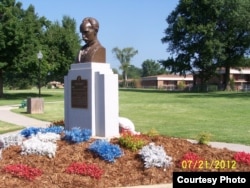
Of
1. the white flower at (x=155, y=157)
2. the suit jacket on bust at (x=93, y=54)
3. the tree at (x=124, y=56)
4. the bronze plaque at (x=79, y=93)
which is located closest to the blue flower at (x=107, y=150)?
the white flower at (x=155, y=157)

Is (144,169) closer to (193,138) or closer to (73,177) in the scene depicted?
(73,177)

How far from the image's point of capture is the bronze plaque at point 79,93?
403 inches

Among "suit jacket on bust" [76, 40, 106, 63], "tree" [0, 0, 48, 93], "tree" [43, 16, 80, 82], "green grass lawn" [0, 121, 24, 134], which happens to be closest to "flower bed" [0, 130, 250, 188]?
"suit jacket on bust" [76, 40, 106, 63]

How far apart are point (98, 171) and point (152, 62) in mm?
170309

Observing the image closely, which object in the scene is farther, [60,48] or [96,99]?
[60,48]

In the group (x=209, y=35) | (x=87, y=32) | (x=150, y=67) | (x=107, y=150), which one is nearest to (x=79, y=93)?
(x=87, y=32)

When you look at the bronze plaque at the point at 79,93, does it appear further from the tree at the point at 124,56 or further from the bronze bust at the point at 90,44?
the tree at the point at 124,56

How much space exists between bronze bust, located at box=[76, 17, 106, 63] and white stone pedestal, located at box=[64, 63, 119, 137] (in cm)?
22

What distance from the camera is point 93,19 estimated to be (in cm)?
1084

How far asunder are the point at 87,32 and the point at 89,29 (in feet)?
0.31

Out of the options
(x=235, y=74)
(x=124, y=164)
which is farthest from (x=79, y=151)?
(x=235, y=74)

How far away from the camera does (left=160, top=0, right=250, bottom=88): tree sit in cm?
5684

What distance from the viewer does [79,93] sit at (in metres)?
10.4

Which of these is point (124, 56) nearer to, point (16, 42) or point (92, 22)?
point (16, 42)
